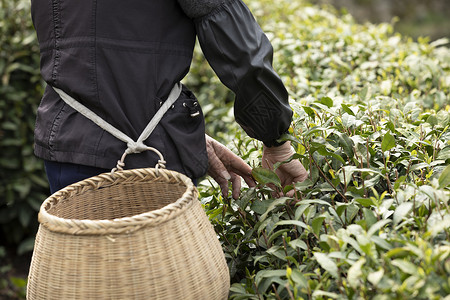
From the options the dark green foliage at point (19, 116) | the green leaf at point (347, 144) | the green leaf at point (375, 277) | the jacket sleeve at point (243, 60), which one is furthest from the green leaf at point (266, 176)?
the dark green foliage at point (19, 116)

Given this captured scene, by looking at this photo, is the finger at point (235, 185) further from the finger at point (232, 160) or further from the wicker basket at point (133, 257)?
the wicker basket at point (133, 257)

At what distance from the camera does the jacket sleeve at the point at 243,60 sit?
1708 mm

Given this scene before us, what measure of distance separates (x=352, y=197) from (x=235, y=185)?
47 centimetres

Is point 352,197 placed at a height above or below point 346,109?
below

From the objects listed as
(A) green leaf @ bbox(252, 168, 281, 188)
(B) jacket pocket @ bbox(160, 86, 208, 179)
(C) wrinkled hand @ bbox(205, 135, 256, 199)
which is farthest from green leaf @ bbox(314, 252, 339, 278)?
(C) wrinkled hand @ bbox(205, 135, 256, 199)

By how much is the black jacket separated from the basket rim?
5 centimetres

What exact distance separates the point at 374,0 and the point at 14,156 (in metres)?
10.1

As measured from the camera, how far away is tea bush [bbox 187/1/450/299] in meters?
1.31

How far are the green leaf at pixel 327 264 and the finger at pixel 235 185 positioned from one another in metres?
0.77

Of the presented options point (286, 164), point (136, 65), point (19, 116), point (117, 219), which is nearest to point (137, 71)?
point (136, 65)

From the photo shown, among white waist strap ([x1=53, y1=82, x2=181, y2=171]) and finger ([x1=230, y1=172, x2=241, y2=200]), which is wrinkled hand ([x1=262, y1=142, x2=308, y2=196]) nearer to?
finger ([x1=230, y1=172, x2=241, y2=200])

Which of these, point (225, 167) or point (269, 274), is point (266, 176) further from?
point (269, 274)

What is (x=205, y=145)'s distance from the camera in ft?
6.35

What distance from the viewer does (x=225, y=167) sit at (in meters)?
2.15
